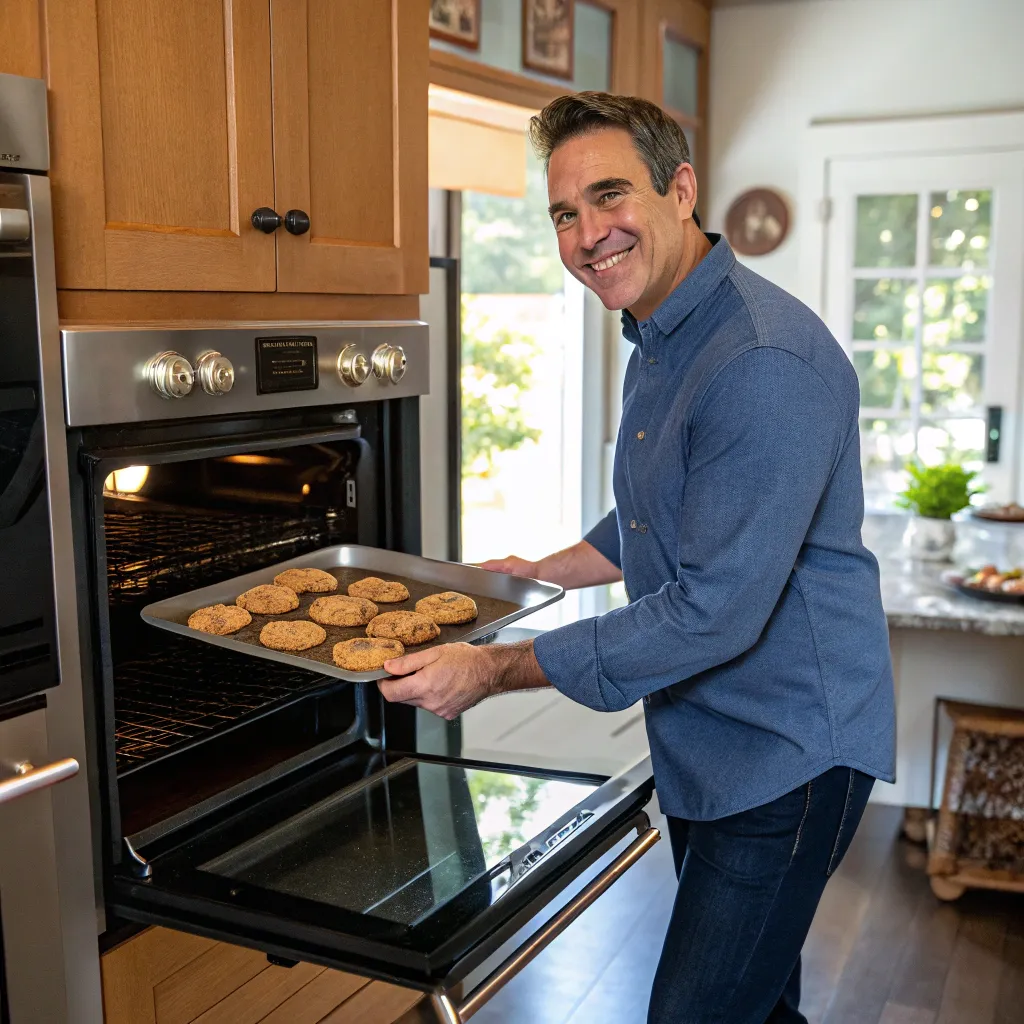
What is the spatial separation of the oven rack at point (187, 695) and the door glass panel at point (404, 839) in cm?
15

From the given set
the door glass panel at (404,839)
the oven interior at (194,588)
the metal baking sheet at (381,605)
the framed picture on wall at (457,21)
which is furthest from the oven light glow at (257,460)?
the framed picture on wall at (457,21)

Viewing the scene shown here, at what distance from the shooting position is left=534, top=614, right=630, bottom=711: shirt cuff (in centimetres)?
148

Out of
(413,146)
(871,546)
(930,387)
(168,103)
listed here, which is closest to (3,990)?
(168,103)

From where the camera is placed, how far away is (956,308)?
4.65 m

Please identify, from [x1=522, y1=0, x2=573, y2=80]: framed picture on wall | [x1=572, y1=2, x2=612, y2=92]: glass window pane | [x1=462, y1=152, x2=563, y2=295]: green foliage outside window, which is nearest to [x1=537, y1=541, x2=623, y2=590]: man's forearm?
[x1=522, y1=0, x2=573, y2=80]: framed picture on wall

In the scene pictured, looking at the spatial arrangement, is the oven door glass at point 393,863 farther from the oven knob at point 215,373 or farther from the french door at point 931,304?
the french door at point 931,304

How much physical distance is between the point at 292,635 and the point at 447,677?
8.0 inches

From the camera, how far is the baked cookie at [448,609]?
5.34ft

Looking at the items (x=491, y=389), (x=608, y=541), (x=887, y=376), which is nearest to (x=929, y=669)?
(x=887, y=376)

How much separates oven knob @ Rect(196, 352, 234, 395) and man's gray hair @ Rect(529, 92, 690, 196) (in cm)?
53

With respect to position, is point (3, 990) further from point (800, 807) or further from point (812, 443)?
point (812, 443)

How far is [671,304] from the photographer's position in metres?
1.58

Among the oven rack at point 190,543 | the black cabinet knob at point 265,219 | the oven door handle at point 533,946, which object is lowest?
the oven door handle at point 533,946

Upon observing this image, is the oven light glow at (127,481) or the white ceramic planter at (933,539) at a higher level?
the oven light glow at (127,481)
